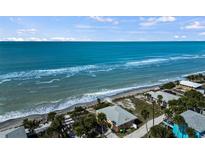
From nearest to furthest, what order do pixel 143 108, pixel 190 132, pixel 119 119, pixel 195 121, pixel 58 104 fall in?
pixel 190 132 < pixel 195 121 < pixel 119 119 < pixel 143 108 < pixel 58 104

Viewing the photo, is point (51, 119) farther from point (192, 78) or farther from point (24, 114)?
point (192, 78)

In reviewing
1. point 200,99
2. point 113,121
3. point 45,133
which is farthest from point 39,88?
point 200,99

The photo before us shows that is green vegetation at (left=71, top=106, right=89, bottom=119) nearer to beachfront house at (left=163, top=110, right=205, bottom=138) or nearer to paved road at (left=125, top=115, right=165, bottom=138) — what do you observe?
paved road at (left=125, top=115, right=165, bottom=138)

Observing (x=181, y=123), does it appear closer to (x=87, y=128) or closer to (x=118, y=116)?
(x=118, y=116)

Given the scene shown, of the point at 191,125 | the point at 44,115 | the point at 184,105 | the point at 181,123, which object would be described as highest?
the point at 184,105

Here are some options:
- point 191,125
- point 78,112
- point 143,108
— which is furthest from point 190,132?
point 78,112

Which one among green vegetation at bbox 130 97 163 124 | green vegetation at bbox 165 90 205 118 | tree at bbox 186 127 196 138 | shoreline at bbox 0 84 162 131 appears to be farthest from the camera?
green vegetation at bbox 130 97 163 124

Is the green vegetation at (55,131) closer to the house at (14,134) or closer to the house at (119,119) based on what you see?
the house at (14,134)

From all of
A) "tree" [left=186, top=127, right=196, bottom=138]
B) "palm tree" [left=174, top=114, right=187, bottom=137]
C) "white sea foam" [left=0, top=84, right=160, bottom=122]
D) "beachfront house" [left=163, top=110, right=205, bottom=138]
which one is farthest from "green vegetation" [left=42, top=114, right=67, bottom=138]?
"tree" [left=186, top=127, right=196, bottom=138]
